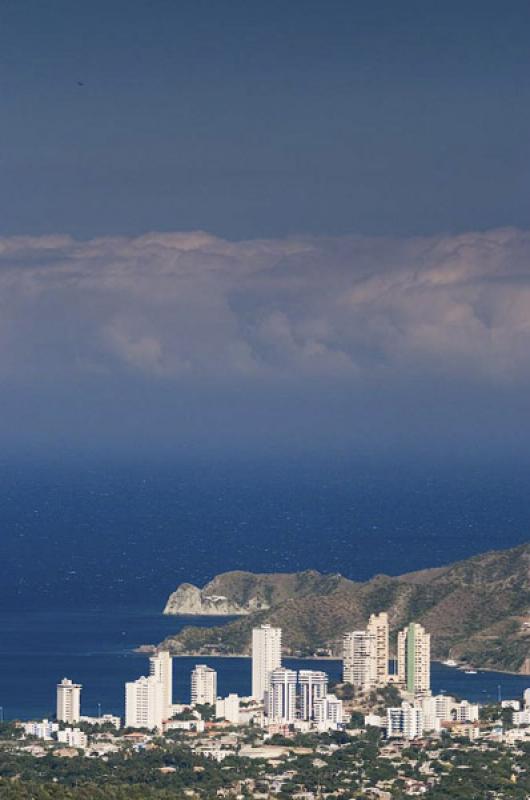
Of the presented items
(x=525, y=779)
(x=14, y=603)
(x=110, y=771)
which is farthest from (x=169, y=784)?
(x=14, y=603)

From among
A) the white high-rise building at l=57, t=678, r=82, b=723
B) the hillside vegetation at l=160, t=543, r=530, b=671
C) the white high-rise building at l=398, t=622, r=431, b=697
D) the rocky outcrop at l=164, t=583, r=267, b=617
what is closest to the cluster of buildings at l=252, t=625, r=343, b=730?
the white high-rise building at l=398, t=622, r=431, b=697

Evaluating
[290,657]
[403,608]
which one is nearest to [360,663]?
[290,657]

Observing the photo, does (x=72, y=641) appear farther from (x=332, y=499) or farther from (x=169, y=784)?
(x=332, y=499)

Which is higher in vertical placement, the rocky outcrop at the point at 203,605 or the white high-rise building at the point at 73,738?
the rocky outcrop at the point at 203,605

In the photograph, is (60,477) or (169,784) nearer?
(169,784)

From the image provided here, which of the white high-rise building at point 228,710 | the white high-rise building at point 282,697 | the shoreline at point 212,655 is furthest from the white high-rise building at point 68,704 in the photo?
the shoreline at point 212,655

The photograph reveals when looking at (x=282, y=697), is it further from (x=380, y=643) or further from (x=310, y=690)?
(x=380, y=643)

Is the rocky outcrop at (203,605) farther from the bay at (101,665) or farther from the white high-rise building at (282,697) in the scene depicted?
the white high-rise building at (282,697)
